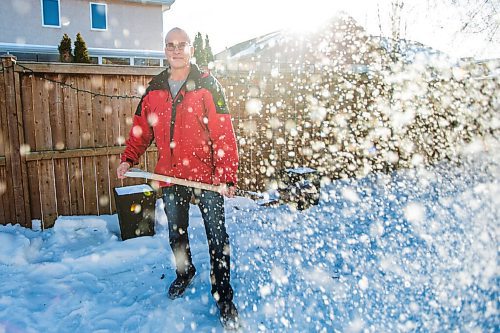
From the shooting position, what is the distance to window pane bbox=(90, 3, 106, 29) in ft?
66.2

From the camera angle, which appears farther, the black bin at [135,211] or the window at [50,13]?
the window at [50,13]

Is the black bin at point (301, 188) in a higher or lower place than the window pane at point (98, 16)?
lower

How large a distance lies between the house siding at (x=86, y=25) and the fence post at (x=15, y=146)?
17.4 metres

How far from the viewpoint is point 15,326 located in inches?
106

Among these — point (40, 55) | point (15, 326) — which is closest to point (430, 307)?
point (15, 326)

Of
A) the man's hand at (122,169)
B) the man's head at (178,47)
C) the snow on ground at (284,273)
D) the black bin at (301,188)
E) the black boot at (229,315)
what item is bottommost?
the snow on ground at (284,273)

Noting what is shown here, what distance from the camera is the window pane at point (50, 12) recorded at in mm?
19156

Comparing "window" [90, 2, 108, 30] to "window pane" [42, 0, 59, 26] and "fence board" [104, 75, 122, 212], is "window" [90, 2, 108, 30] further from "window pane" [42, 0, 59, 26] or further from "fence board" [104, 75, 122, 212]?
"fence board" [104, 75, 122, 212]

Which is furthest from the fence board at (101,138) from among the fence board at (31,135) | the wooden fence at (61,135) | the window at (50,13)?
the window at (50,13)

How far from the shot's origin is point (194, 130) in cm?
269

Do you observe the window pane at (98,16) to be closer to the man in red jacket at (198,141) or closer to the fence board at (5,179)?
the fence board at (5,179)

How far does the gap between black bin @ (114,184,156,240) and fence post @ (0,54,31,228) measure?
1.09 m

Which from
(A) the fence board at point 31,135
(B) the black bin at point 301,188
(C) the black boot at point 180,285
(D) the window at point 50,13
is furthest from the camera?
(D) the window at point 50,13

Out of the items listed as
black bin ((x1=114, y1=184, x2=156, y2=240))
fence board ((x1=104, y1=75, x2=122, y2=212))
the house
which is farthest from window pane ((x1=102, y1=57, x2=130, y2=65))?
black bin ((x1=114, y1=184, x2=156, y2=240))
